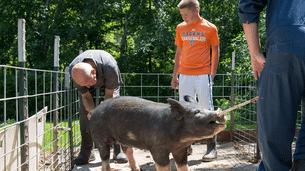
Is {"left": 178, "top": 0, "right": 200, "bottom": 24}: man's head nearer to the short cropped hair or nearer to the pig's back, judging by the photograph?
the short cropped hair

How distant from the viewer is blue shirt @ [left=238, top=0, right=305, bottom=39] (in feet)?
5.56

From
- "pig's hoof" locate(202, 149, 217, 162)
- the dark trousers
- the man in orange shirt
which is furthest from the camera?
"pig's hoof" locate(202, 149, 217, 162)

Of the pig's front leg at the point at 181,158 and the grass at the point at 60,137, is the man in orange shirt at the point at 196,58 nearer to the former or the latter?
the pig's front leg at the point at 181,158

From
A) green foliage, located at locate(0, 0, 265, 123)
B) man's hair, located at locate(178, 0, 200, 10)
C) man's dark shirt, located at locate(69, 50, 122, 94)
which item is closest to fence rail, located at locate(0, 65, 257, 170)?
man's dark shirt, located at locate(69, 50, 122, 94)

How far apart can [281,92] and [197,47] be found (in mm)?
2632

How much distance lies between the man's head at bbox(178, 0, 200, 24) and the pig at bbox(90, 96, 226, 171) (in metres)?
1.81

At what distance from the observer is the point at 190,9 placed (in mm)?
4148

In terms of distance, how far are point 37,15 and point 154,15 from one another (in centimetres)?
579

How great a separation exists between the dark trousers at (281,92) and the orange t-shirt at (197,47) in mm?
2406

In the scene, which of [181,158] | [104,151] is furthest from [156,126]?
[104,151]

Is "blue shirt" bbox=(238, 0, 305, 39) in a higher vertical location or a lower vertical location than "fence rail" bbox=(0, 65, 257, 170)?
higher

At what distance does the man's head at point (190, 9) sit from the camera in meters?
4.09

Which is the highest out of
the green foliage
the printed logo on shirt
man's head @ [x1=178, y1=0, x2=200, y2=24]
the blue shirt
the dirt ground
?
the green foliage

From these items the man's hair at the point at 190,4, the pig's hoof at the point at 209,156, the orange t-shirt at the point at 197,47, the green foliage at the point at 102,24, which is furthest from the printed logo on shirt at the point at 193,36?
the green foliage at the point at 102,24
